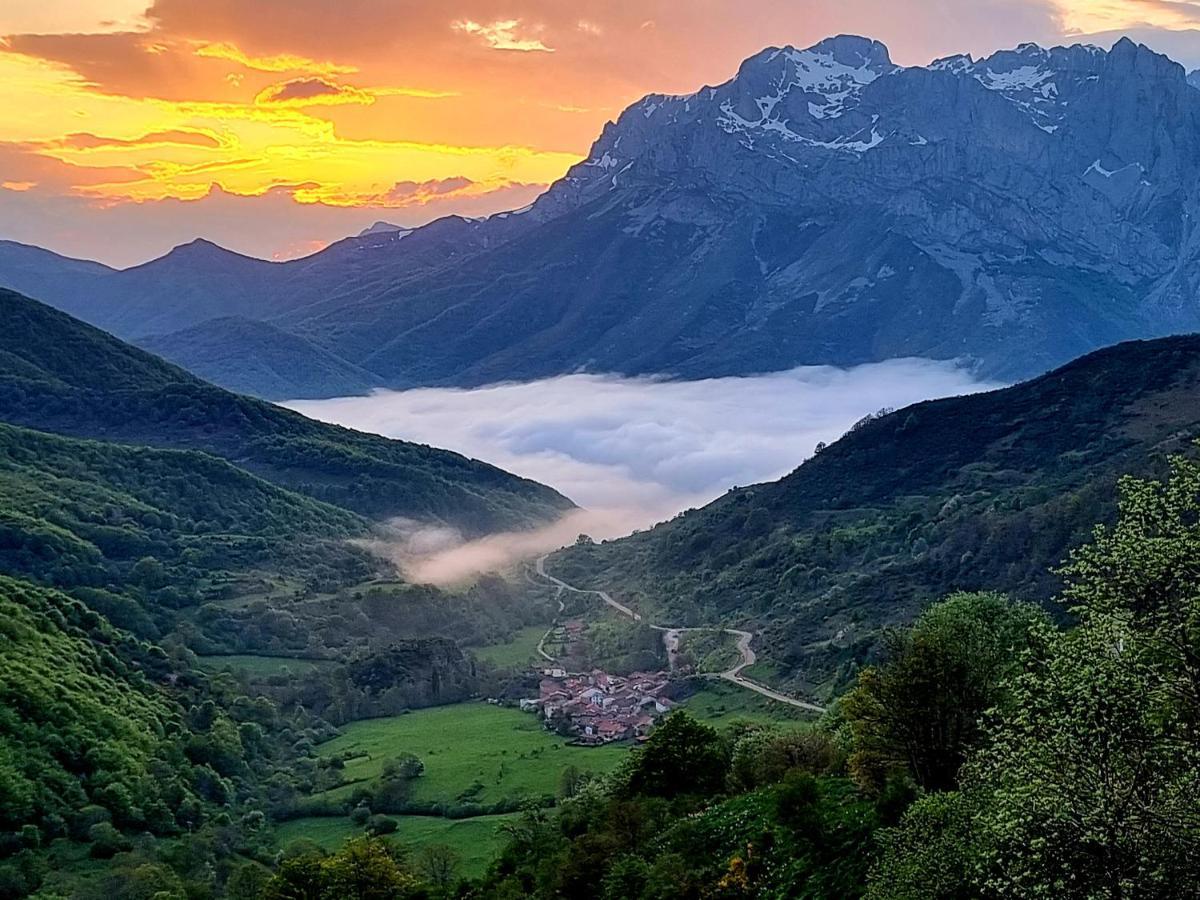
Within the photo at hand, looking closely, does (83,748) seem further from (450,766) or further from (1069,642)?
(1069,642)

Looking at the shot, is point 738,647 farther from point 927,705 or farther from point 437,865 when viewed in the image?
point 927,705

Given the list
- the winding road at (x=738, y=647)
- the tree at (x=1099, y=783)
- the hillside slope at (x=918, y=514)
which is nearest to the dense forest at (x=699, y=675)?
the tree at (x=1099, y=783)

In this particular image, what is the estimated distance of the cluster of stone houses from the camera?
9969 centimetres

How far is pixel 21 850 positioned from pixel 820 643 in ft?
241

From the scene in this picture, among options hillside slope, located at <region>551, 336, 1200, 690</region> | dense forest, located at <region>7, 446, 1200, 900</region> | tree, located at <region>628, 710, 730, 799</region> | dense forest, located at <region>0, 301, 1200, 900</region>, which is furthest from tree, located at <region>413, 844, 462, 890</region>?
hillside slope, located at <region>551, 336, 1200, 690</region>

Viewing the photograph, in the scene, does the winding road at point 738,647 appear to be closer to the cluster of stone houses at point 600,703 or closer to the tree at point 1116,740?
the cluster of stone houses at point 600,703

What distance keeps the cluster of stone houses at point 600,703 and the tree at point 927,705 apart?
195ft

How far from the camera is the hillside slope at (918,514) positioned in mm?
104875

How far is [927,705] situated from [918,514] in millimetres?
102424

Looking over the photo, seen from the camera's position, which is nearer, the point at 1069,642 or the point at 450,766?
the point at 1069,642

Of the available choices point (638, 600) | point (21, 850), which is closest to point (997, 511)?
point (638, 600)

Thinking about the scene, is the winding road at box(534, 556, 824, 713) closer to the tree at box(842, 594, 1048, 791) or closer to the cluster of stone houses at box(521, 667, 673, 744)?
the cluster of stone houses at box(521, 667, 673, 744)

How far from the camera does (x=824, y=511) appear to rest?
491 ft

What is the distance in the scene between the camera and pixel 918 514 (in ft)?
431
